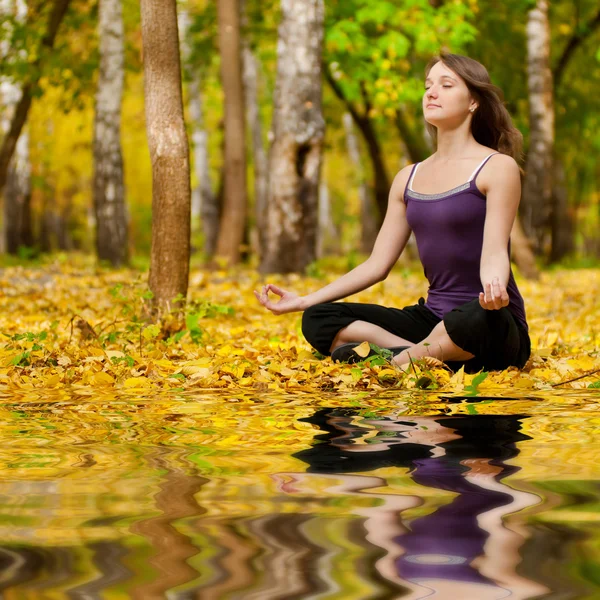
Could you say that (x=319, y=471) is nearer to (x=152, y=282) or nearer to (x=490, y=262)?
(x=490, y=262)

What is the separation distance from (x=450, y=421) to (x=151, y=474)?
145 centimetres

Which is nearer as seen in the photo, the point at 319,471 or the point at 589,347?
the point at 319,471

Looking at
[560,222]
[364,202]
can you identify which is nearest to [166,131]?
[560,222]

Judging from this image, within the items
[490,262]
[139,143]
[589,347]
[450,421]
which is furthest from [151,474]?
[139,143]

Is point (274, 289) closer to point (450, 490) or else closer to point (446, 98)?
point (446, 98)

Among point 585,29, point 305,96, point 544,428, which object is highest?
point 585,29

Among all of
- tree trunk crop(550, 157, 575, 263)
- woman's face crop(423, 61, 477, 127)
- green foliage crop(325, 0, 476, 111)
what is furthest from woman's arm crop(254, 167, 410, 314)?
tree trunk crop(550, 157, 575, 263)

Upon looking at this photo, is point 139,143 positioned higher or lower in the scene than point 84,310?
higher

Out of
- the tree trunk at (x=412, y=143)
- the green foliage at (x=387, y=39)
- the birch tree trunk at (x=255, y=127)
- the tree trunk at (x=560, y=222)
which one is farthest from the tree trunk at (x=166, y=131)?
the tree trunk at (x=560, y=222)

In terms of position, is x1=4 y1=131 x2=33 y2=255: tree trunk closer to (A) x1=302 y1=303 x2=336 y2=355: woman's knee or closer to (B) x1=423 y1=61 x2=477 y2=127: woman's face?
(A) x1=302 y1=303 x2=336 y2=355: woman's knee

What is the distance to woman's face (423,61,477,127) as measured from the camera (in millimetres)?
5691

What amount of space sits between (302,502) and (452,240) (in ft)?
10.1

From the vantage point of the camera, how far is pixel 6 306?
1001 centimetres

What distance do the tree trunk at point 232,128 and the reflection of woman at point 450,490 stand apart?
40.2 feet
